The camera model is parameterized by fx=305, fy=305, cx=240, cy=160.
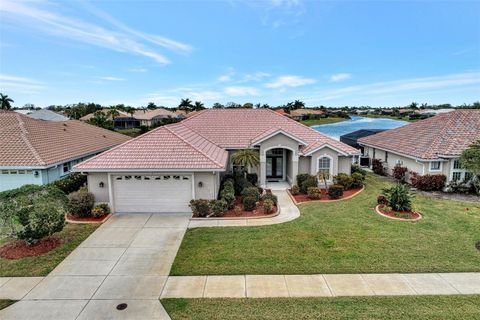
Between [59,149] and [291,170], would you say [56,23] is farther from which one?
[291,170]

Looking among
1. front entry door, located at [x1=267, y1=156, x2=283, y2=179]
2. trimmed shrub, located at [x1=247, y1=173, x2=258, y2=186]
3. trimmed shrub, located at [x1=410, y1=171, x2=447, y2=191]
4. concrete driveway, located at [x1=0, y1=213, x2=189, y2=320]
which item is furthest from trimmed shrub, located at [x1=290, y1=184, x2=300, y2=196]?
trimmed shrub, located at [x1=410, y1=171, x2=447, y2=191]

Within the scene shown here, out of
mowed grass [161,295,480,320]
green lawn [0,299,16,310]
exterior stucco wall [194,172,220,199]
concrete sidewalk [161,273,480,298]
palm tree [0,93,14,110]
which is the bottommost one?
green lawn [0,299,16,310]

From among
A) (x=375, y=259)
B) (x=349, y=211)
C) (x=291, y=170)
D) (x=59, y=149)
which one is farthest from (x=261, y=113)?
(x=375, y=259)

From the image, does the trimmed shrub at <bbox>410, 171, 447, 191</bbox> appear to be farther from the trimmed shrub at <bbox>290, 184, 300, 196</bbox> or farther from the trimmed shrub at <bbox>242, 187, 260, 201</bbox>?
the trimmed shrub at <bbox>242, 187, 260, 201</bbox>

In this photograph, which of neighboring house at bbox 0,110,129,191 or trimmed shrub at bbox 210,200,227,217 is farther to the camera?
neighboring house at bbox 0,110,129,191

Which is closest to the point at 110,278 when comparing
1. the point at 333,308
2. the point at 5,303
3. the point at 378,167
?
the point at 5,303

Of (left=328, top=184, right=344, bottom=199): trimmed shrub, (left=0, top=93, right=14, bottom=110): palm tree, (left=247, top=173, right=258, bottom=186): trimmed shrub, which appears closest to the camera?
(left=328, top=184, right=344, bottom=199): trimmed shrub
